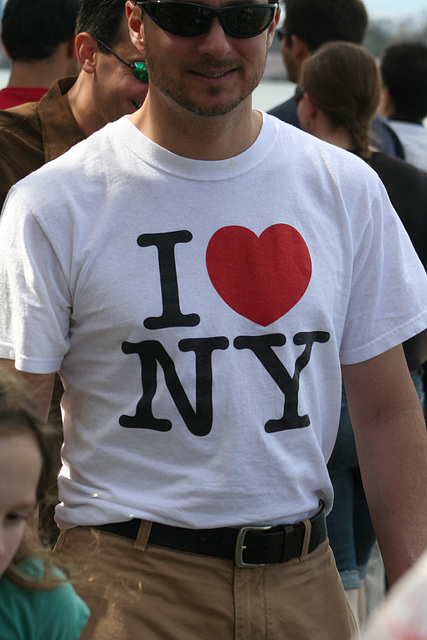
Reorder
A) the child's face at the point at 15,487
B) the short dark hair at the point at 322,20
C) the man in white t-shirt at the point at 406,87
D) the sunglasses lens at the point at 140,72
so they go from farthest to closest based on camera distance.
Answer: the short dark hair at the point at 322,20 < the man in white t-shirt at the point at 406,87 < the sunglasses lens at the point at 140,72 < the child's face at the point at 15,487

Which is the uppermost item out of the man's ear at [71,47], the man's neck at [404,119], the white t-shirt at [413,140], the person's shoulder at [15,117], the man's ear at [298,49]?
the person's shoulder at [15,117]

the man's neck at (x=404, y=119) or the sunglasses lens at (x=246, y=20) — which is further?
the man's neck at (x=404, y=119)

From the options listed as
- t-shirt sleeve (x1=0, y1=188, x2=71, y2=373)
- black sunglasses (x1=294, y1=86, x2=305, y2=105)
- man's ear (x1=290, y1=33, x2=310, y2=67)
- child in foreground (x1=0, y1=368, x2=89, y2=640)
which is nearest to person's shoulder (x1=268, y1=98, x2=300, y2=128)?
black sunglasses (x1=294, y1=86, x2=305, y2=105)

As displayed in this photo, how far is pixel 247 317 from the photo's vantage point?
2172 mm

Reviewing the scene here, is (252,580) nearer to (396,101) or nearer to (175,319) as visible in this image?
(175,319)

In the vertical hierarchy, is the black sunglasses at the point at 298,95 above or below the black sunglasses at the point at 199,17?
below

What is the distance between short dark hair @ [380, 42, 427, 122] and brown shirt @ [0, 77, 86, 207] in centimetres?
246

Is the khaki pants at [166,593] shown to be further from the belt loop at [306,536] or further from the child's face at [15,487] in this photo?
the child's face at [15,487]

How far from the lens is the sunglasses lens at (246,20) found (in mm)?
2189

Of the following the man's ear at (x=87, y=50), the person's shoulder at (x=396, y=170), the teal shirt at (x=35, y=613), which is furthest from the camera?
the person's shoulder at (x=396, y=170)

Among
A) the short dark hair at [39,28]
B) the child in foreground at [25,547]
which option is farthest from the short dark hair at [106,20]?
the child in foreground at [25,547]

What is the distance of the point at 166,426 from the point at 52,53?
103 inches

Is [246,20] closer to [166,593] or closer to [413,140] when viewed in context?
[166,593]

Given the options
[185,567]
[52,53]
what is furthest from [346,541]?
[52,53]
